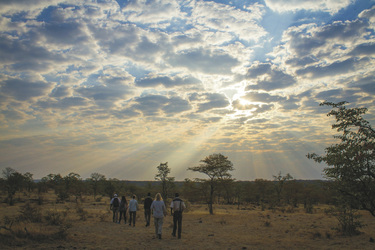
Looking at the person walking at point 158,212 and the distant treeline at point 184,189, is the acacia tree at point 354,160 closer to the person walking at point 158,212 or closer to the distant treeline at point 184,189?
the person walking at point 158,212

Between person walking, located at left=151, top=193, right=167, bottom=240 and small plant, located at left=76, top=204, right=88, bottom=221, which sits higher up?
person walking, located at left=151, top=193, right=167, bottom=240

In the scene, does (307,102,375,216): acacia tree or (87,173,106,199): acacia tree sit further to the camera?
(87,173,106,199): acacia tree

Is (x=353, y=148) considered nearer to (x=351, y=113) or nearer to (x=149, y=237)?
(x=351, y=113)

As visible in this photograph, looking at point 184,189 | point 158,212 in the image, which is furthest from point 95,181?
point 158,212

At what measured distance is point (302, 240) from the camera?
Result: 14.0 metres

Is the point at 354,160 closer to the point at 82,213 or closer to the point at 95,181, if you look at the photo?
the point at 82,213

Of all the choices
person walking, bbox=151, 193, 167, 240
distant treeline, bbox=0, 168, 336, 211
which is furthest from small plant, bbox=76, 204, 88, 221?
distant treeline, bbox=0, 168, 336, 211

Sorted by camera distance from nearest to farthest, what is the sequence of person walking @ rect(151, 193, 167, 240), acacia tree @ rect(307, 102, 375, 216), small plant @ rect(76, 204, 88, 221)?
acacia tree @ rect(307, 102, 375, 216), person walking @ rect(151, 193, 167, 240), small plant @ rect(76, 204, 88, 221)

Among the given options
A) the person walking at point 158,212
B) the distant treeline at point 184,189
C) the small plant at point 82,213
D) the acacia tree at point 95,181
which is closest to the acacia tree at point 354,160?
the person walking at point 158,212

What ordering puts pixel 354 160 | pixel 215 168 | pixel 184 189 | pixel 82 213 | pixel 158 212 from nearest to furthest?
1. pixel 354 160
2. pixel 158 212
3. pixel 82 213
4. pixel 215 168
5. pixel 184 189

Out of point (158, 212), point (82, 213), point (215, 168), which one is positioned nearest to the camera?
point (158, 212)

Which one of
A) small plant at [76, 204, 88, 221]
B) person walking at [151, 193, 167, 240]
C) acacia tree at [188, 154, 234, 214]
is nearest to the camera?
person walking at [151, 193, 167, 240]

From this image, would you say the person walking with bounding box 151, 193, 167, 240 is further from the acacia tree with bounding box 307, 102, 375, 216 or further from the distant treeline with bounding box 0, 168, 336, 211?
the distant treeline with bounding box 0, 168, 336, 211

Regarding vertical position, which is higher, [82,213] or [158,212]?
[158,212]
